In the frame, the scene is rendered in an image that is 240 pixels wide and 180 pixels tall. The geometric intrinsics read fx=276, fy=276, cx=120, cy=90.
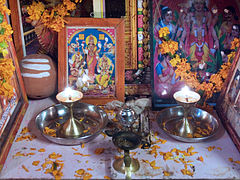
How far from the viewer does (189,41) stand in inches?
58.8

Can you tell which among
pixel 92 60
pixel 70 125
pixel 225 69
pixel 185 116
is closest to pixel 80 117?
pixel 70 125

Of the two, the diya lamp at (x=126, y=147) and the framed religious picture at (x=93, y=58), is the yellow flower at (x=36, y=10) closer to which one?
the framed religious picture at (x=93, y=58)

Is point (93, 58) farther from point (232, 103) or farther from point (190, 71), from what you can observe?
point (232, 103)

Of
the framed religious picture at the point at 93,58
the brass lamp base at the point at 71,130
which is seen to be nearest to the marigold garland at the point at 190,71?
the framed religious picture at the point at 93,58

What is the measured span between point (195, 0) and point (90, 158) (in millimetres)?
955

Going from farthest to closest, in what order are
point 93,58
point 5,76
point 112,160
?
point 93,58
point 5,76
point 112,160

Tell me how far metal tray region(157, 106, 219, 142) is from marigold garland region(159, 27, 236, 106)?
0.13 metres

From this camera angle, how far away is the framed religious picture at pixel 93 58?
154cm

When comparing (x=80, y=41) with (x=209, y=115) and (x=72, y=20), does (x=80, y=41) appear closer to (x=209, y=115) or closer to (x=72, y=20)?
(x=72, y=20)

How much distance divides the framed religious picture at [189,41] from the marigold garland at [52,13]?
46 centimetres

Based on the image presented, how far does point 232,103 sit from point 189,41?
0.40 m

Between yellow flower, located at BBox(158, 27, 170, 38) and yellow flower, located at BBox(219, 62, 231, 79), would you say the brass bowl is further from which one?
yellow flower, located at BBox(219, 62, 231, 79)

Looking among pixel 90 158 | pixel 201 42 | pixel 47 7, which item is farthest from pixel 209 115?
pixel 47 7

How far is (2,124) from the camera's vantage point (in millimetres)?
1266
